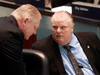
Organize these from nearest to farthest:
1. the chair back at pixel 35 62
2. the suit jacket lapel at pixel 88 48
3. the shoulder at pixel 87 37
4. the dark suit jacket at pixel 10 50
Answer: the dark suit jacket at pixel 10 50, the chair back at pixel 35 62, the suit jacket lapel at pixel 88 48, the shoulder at pixel 87 37

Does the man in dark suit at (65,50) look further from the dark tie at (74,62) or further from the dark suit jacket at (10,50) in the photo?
the dark suit jacket at (10,50)

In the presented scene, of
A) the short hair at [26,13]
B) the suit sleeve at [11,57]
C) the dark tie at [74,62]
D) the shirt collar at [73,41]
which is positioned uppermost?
the short hair at [26,13]

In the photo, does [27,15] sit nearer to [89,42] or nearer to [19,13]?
[19,13]

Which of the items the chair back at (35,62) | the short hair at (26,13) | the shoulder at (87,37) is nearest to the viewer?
the short hair at (26,13)

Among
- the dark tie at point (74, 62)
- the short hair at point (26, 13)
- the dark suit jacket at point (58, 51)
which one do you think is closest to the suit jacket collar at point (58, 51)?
the dark suit jacket at point (58, 51)

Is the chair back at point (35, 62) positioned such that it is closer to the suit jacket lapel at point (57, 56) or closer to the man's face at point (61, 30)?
the suit jacket lapel at point (57, 56)

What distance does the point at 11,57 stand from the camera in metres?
1.41

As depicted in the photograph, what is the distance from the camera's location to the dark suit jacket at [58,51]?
6.33ft

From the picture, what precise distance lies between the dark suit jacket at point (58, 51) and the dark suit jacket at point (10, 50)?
51 centimetres

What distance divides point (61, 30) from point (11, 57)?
2.52ft

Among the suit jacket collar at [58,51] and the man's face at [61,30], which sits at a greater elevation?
the man's face at [61,30]

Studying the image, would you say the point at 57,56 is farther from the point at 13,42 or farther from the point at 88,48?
the point at 13,42

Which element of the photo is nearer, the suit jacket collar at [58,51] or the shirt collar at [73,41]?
the suit jacket collar at [58,51]

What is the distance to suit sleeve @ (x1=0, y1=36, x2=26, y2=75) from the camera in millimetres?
1394
